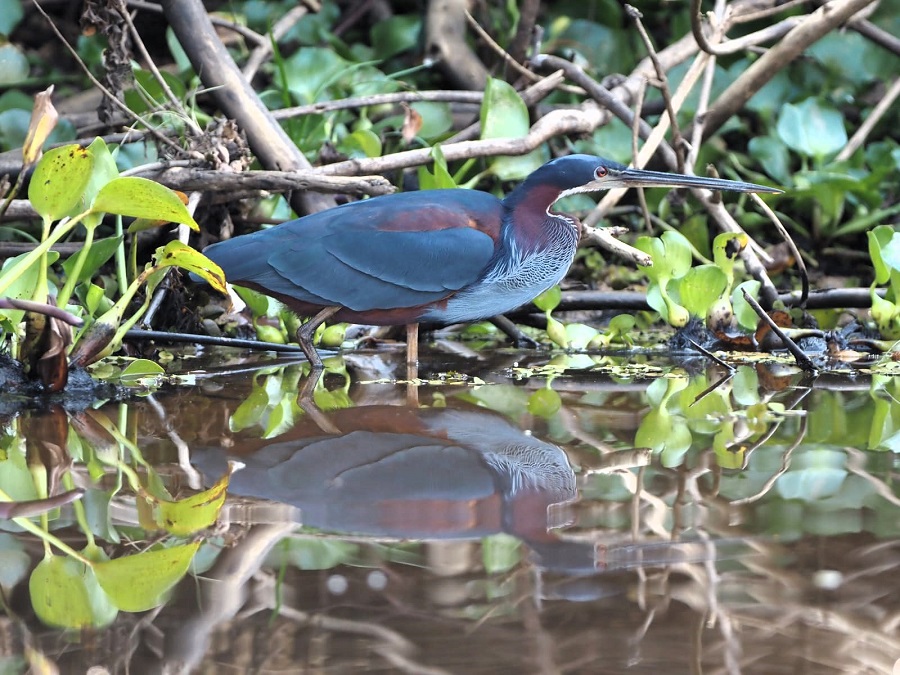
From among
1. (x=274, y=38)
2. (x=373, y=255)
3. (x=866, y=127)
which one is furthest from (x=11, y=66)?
(x=866, y=127)

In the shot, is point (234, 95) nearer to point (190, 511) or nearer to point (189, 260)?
point (189, 260)

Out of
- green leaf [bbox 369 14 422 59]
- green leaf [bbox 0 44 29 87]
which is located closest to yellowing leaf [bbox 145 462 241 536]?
green leaf [bbox 0 44 29 87]

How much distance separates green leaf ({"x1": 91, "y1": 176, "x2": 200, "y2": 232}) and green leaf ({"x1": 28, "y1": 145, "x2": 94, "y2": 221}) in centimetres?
8

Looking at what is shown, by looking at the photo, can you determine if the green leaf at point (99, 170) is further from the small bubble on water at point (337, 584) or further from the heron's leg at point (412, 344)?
the small bubble on water at point (337, 584)

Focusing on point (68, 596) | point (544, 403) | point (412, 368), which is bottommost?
point (68, 596)

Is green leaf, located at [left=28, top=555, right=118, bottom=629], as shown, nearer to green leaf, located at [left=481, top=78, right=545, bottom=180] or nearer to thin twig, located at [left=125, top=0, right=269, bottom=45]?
green leaf, located at [left=481, top=78, right=545, bottom=180]

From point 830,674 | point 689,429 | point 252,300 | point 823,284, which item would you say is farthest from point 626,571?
point 823,284

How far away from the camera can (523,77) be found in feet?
20.0

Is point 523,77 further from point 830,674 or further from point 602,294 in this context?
point 830,674

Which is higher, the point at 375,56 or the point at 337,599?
the point at 375,56

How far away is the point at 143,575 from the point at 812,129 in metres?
5.23

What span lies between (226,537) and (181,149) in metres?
2.78

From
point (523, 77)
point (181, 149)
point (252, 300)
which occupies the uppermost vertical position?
point (523, 77)

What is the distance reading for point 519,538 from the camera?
210cm
